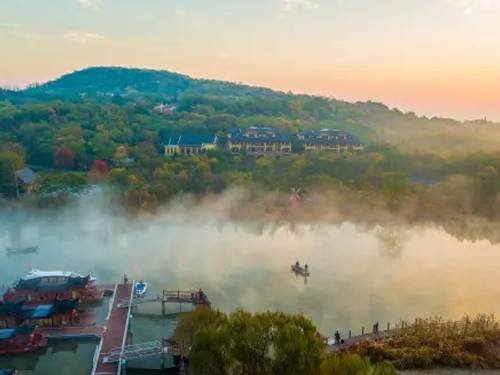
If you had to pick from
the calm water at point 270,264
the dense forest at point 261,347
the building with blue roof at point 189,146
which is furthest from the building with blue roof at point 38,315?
the building with blue roof at point 189,146

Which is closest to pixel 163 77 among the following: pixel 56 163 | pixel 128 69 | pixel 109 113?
pixel 128 69

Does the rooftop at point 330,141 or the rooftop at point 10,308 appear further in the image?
the rooftop at point 330,141

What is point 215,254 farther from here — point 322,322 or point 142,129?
point 142,129

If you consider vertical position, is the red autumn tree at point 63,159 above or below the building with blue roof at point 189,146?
below

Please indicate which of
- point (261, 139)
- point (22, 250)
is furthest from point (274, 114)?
point (22, 250)

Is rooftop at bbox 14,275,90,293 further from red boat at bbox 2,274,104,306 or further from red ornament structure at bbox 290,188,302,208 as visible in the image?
red ornament structure at bbox 290,188,302,208

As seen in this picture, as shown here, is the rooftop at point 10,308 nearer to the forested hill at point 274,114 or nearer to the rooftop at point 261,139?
the rooftop at point 261,139
